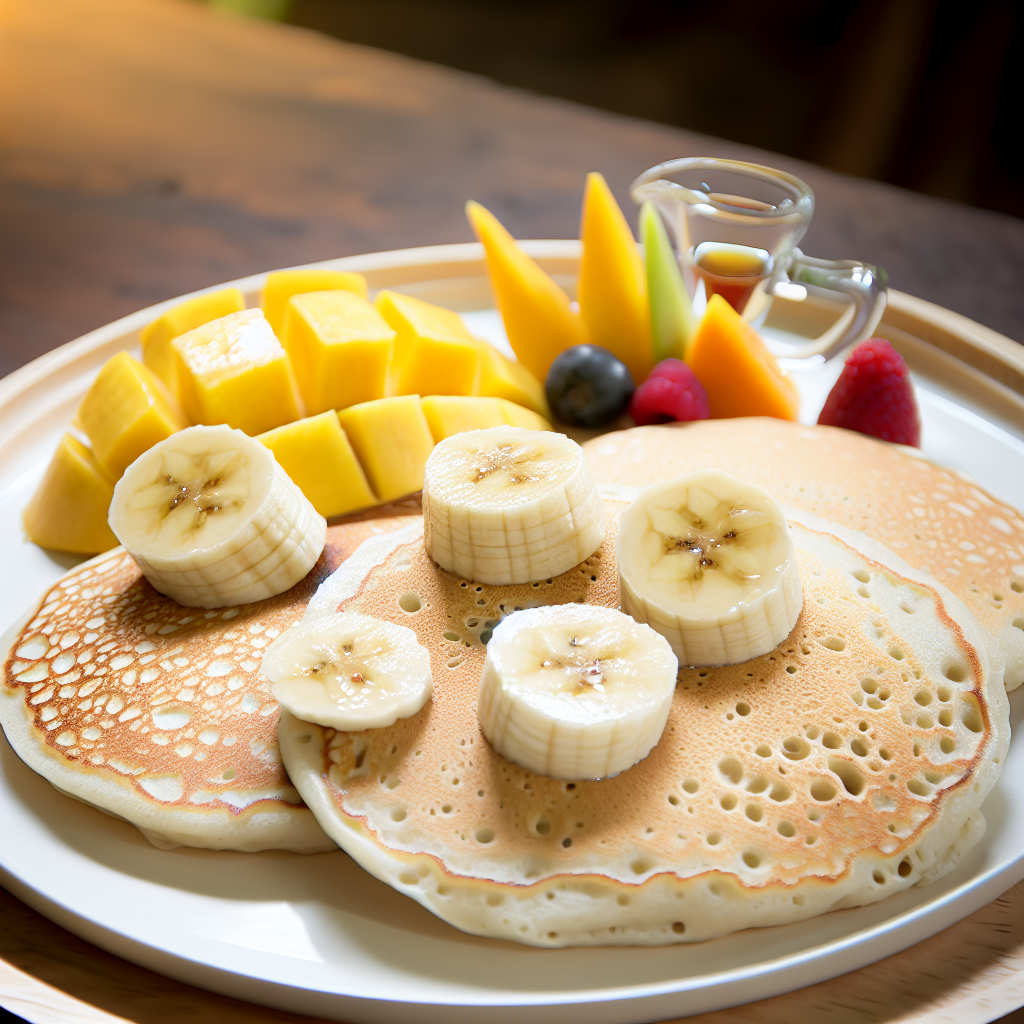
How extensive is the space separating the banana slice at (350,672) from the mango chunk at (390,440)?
0.50 meters

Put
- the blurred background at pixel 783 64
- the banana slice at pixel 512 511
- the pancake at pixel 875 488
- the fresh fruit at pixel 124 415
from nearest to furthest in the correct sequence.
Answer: the banana slice at pixel 512 511, the pancake at pixel 875 488, the fresh fruit at pixel 124 415, the blurred background at pixel 783 64

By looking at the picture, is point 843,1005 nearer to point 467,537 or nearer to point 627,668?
point 627,668

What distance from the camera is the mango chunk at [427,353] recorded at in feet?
6.08

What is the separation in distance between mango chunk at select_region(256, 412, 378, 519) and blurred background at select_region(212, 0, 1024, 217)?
3.25m

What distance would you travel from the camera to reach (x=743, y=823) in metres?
1.15

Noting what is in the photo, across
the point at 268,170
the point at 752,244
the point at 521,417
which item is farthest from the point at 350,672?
the point at 268,170

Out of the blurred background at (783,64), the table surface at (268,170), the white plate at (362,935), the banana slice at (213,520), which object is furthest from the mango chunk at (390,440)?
the blurred background at (783,64)

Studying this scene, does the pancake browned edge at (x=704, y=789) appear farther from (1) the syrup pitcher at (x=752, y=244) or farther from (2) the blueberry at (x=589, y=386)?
(1) the syrup pitcher at (x=752, y=244)

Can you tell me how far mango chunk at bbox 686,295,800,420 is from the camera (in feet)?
6.60

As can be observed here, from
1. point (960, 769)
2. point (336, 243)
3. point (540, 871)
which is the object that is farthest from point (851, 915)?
point (336, 243)

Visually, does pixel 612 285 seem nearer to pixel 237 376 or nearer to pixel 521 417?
pixel 521 417

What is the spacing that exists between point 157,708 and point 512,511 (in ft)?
1.87

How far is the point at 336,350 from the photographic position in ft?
5.66

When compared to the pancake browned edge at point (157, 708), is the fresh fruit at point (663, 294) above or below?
above
